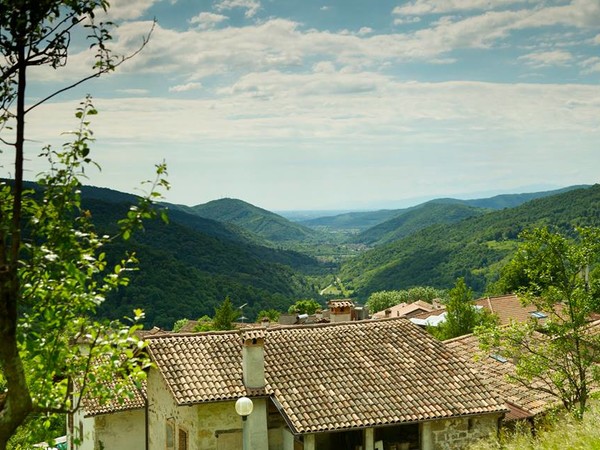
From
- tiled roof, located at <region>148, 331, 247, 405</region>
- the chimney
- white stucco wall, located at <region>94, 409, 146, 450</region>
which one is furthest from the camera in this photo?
white stucco wall, located at <region>94, 409, 146, 450</region>

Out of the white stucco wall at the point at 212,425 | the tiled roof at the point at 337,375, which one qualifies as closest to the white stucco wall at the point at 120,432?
the tiled roof at the point at 337,375

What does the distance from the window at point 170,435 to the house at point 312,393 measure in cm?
5

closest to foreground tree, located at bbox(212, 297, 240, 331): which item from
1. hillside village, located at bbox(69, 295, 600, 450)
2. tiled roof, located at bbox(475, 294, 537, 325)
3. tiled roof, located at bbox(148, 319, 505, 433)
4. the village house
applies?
tiled roof, located at bbox(475, 294, 537, 325)

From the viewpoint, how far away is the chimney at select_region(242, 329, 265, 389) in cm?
1833

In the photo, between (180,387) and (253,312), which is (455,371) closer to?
(180,387)

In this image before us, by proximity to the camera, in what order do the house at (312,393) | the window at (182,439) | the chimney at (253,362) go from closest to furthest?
1. the house at (312,393)
2. the chimney at (253,362)
3. the window at (182,439)

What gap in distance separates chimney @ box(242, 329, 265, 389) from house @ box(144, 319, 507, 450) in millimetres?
27

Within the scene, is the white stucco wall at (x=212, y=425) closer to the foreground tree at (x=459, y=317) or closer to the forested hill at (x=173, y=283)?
the foreground tree at (x=459, y=317)

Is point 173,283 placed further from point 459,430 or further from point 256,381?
point 459,430

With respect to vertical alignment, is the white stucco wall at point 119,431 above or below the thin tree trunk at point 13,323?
below

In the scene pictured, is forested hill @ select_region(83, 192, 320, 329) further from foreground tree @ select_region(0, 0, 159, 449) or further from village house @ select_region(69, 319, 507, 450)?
foreground tree @ select_region(0, 0, 159, 449)

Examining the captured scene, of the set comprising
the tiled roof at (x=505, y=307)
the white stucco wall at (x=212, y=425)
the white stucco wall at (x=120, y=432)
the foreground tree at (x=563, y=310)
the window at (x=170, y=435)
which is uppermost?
the foreground tree at (x=563, y=310)

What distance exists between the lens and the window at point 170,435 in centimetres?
1964

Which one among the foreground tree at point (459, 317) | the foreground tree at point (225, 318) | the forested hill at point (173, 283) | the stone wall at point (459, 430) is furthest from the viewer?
the forested hill at point (173, 283)
